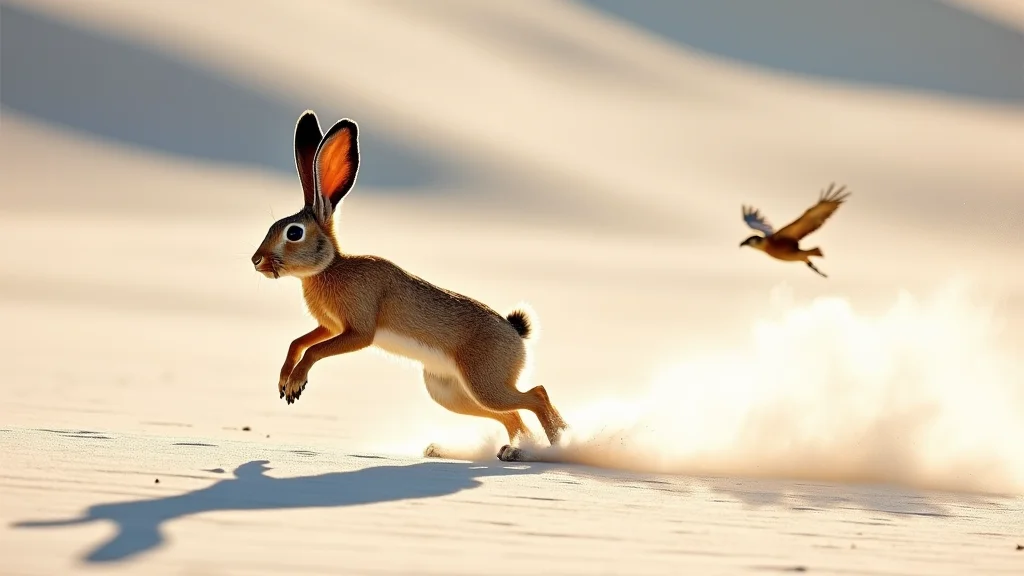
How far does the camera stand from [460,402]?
310 inches

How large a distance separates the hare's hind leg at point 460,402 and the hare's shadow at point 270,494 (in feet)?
2.91

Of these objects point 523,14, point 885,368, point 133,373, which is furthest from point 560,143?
point 885,368

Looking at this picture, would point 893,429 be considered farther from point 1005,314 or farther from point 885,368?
point 1005,314

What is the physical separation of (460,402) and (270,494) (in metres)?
2.57

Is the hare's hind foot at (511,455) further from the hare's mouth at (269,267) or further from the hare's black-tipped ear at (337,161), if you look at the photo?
the hare's black-tipped ear at (337,161)

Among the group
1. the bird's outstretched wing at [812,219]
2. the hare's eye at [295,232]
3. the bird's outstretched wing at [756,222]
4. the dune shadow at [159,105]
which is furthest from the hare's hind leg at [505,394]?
the dune shadow at [159,105]

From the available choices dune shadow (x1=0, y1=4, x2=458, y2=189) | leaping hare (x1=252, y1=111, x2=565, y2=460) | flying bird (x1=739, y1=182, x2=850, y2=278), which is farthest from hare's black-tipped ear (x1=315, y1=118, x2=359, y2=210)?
dune shadow (x1=0, y1=4, x2=458, y2=189)

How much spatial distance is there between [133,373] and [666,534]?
811cm

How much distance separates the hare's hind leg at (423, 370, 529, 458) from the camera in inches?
309

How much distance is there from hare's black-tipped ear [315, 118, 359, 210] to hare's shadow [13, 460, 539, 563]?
1.78 m

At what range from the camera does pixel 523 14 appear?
5250cm

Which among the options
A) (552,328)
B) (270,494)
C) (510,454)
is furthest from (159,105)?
(270,494)

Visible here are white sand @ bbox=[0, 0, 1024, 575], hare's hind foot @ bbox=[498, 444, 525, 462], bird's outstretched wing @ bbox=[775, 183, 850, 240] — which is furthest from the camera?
hare's hind foot @ bbox=[498, 444, 525, 462]

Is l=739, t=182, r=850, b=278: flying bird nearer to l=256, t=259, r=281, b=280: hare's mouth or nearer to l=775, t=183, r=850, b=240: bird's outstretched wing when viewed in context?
l=775, t=183, r=850, b=240: bird's outstretched wing
